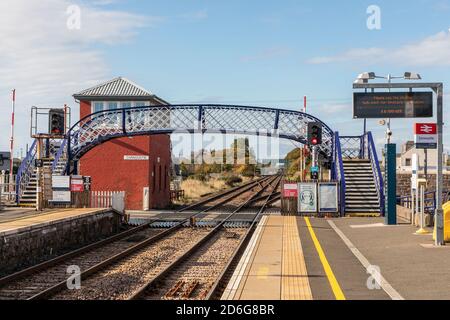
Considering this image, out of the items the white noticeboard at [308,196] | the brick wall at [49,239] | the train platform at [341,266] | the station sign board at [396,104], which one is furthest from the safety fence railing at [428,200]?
the brick wall at [49,239]

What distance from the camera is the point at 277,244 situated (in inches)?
725

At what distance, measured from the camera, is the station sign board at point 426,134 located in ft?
62.8

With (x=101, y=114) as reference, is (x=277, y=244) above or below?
below

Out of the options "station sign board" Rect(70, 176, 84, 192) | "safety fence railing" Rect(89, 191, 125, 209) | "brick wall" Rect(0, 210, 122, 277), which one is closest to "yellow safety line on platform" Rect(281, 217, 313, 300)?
"brick wall" Rect(0, 210, 122, 277)

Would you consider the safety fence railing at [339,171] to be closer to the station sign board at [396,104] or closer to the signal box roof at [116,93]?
the station sign board at [396,104]

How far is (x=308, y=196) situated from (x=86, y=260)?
44.6 feet

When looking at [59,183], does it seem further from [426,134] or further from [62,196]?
[426,134]

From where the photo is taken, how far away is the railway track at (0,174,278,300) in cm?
1324

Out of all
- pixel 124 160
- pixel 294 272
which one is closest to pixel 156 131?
pixel 124 160

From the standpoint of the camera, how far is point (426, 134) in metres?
19.2

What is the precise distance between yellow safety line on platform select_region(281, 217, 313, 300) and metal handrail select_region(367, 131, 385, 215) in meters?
9.34
